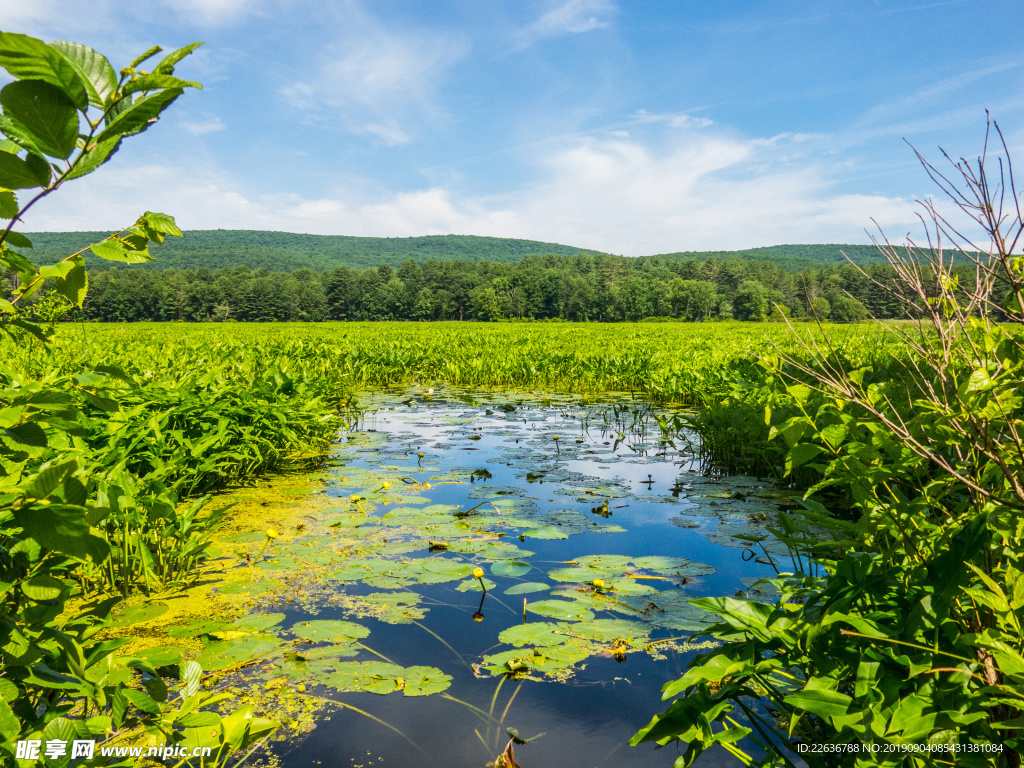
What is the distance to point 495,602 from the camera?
273 centimetres

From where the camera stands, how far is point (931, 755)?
108 cm

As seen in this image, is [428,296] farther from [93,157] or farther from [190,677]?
[93,157]

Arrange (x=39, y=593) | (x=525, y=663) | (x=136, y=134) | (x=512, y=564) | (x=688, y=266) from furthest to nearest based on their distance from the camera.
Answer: (x=688, y=266) → (x=512, y=564) → (x=525, y=663) → (x=39, y=593) → (x=136, y=134)

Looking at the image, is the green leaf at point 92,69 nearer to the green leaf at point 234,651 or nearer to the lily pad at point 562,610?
the green leaf at point 234,651

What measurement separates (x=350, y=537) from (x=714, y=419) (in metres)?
3.64

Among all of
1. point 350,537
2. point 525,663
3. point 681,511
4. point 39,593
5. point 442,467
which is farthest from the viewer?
point 442,467

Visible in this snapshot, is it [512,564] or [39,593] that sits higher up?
[39,593]

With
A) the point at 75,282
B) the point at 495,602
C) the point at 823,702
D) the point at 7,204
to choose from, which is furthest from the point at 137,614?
the point at 823,702

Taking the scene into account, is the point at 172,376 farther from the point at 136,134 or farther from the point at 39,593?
the point at 136,134

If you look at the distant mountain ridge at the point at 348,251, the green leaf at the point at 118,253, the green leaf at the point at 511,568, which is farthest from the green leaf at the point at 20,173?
the distant mountain ridge at the point at 348,251

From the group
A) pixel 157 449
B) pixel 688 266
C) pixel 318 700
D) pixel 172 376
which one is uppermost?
pixel 688 266

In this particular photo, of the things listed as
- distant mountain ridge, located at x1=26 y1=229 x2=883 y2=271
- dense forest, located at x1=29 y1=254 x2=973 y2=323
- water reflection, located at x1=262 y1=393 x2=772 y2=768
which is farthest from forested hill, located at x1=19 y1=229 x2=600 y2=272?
water reflection, located at x1=262 y1=393 x2=772 y2=768

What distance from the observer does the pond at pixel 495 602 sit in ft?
6.18

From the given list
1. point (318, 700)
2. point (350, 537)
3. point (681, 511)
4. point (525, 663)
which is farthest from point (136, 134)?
point (681, 511)
